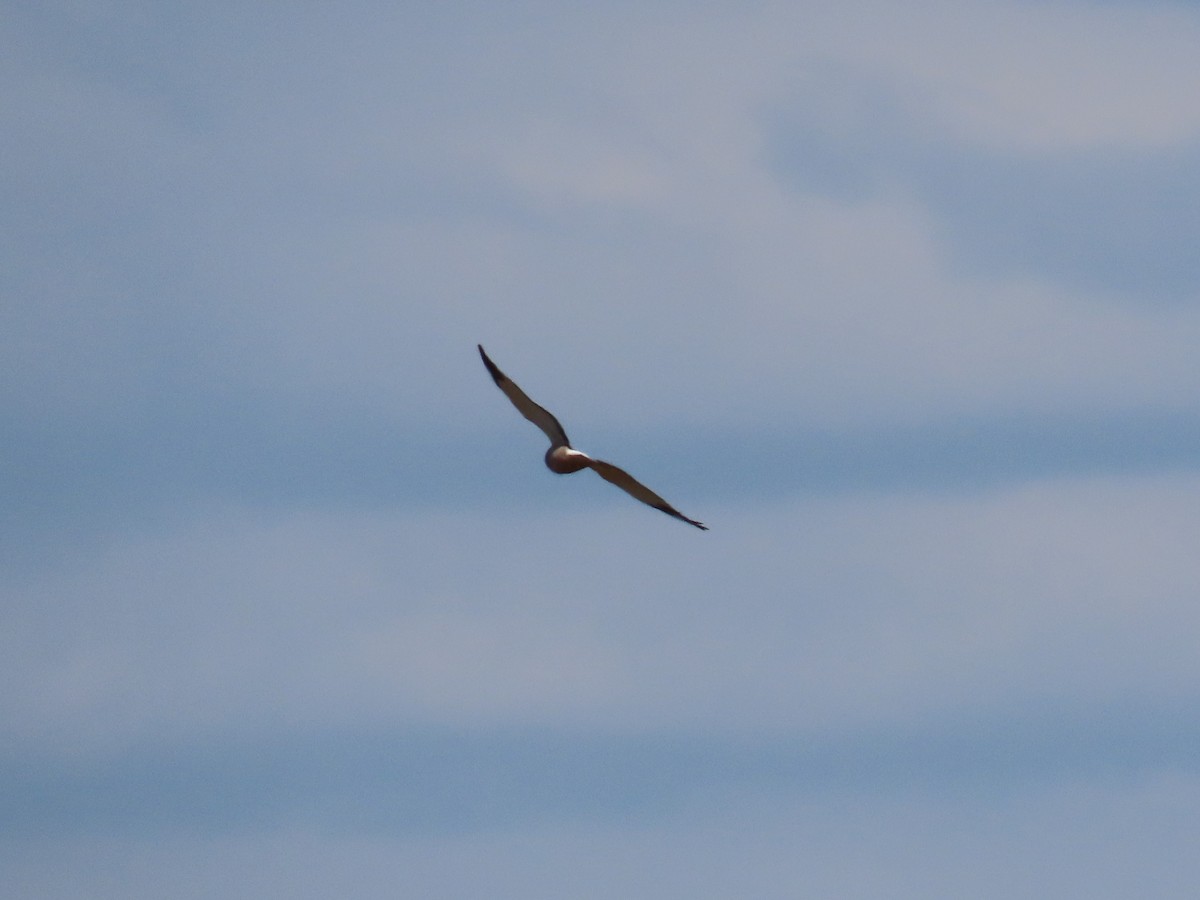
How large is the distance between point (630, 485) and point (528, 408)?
11.3 feet

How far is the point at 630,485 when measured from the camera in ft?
173

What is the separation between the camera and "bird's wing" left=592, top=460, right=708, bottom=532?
52.4 m

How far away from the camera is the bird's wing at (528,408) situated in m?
54.0

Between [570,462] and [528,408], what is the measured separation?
7.95 feet

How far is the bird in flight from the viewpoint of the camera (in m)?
52.6

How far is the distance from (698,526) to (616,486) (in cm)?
285

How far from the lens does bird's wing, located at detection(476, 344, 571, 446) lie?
53969 millimetres

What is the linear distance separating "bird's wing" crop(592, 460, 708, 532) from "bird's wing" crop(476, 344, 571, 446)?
1466mm

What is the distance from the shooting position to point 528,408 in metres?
54.9

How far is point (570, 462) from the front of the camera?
53.0 m

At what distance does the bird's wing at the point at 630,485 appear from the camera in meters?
52.4

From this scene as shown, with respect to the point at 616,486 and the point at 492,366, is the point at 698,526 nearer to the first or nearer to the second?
the point at 616,486

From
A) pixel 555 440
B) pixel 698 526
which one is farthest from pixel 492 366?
pixel 698 526

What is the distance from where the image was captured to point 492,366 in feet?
183
